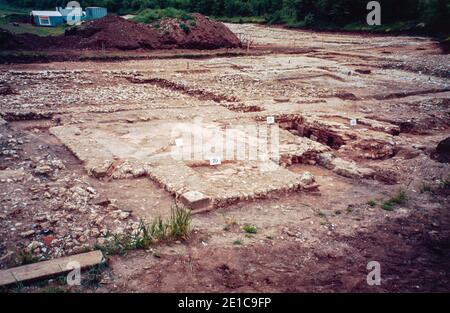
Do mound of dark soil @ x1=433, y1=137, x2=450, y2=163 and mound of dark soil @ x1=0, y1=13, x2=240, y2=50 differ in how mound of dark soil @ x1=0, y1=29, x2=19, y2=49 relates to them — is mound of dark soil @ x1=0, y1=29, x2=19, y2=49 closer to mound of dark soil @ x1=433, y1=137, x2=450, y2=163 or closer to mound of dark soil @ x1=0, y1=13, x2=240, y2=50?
mound of dark soil @ x1=0, y1=13, x2=240, y2=50

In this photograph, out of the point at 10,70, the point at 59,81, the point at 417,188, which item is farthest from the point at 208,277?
the point at 10,70

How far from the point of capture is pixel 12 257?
399 cm

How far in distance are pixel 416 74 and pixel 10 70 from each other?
14507mm

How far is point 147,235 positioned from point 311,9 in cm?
3722

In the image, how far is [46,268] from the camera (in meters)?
3.79

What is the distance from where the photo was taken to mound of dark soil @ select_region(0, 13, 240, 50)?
20275 mm

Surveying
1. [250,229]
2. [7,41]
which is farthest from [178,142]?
[7,41]

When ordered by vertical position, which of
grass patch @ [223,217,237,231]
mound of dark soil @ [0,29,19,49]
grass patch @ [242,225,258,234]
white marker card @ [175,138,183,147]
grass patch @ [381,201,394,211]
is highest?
mound of dark soil @ [0,29,19,49]

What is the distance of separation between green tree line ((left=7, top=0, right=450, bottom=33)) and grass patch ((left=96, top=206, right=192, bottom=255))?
26.9 metres

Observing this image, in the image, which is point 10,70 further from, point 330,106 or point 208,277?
point 208,277

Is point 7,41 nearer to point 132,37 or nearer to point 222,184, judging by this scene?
point 132,37

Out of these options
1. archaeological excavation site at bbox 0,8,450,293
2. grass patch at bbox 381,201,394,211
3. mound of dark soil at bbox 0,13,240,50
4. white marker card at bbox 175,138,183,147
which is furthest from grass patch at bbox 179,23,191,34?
grass patch at bbox 381,201,394,211

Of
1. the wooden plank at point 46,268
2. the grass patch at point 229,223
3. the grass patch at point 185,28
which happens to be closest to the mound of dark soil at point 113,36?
the grass patch at point 185,28

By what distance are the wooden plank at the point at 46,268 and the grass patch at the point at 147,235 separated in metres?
0.18
